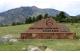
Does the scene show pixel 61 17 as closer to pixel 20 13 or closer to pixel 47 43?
pixel 47 43

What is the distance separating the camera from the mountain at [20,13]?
281 centimetres

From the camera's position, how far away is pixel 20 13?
2.84 metres

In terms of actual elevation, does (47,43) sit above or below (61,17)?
below

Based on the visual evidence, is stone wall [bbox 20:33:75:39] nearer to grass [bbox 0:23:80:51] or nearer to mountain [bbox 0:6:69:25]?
grass [bbox 0:23:80:51]

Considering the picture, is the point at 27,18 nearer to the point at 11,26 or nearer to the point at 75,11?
the point at 11,26

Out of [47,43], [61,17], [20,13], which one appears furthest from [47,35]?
[20,13]

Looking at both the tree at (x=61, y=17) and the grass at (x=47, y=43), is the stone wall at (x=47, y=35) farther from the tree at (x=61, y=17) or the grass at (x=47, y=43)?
the tree at (x=61, y=17)

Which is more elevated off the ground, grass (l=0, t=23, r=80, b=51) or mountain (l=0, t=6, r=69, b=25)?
mountain (l=0, t=6, r=69, b=25)

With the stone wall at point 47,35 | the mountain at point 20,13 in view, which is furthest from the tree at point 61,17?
the stone wall at point 47,35

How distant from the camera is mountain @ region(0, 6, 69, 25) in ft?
9.21

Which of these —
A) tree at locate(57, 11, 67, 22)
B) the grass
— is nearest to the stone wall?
the grass

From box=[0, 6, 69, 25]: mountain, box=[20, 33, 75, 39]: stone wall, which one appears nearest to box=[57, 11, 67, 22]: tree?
box=[0, 6, 69, 25]: mountain

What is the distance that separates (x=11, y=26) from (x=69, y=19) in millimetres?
570

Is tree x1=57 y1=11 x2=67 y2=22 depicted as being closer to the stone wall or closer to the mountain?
the mountain
